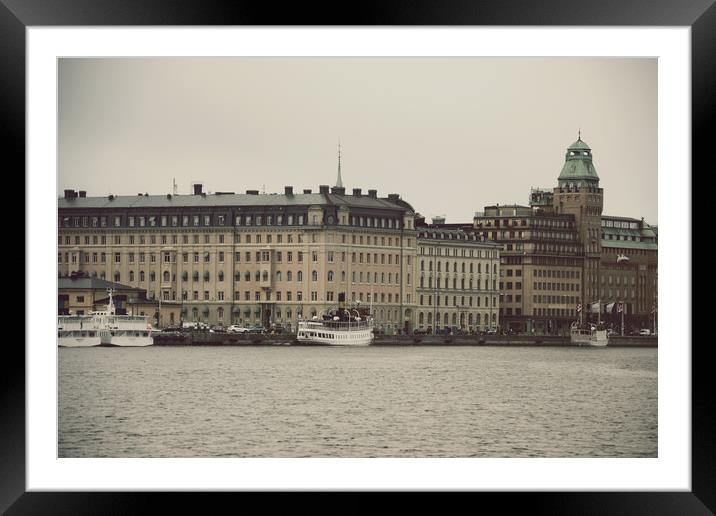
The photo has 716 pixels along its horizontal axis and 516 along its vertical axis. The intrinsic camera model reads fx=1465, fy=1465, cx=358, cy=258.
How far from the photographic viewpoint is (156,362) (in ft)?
108

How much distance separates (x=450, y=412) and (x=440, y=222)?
126 feet

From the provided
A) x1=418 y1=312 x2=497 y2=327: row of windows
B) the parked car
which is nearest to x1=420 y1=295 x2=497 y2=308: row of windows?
x1=418 y1=312 x2=497 y2=327: row of windows

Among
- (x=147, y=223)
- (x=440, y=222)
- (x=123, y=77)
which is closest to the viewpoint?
(x=123, y=77)

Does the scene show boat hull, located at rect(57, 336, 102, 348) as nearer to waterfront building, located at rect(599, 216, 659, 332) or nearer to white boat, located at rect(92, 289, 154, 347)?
white boat, located at rect(92, 289, 154, 347)

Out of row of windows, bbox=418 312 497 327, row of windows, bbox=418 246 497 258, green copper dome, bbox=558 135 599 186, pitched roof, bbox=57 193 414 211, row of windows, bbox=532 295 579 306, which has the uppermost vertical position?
green copper dome, bbox=558 135 599 186

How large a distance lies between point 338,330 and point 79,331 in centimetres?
861

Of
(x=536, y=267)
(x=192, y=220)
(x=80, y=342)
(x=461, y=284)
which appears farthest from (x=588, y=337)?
(x=80, y=342)

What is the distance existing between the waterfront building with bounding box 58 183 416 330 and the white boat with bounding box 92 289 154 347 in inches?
241

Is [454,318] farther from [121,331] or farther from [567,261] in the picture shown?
[121,331]

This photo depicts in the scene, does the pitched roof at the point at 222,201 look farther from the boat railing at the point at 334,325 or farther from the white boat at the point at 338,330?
the boat railing at the point at 334,325

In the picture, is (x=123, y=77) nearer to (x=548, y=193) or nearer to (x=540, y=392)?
(x=540, y=392)

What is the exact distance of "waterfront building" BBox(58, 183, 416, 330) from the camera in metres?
50.1

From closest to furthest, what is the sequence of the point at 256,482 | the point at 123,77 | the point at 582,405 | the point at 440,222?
1. the point at 256,482
2. the point at 582,405
3. the point at 123,77
4. the point at 440,222

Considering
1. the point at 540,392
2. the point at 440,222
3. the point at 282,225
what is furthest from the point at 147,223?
the point at 540,392
